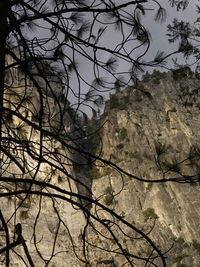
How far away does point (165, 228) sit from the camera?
19.1 meters

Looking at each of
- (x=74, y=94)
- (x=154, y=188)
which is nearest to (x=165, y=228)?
(x=154, y=188)

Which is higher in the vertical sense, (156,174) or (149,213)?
(156,174)

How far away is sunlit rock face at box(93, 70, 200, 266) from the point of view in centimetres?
1816

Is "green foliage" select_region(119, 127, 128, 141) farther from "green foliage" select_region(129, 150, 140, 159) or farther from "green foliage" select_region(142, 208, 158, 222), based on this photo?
"green foliage" select_region(142, 208, 158, 222)

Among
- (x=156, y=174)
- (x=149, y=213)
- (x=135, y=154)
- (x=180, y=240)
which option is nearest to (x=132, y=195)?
(x=149, y=213)

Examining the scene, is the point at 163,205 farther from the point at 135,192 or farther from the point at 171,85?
the point at 171,85

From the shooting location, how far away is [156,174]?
868 inches

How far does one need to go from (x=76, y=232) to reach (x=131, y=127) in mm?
12505

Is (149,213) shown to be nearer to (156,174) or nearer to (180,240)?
(180,240)

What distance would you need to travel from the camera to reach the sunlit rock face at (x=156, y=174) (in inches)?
715

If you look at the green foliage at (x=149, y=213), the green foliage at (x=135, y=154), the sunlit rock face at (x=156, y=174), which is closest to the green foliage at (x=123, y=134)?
the sunlit rock face at (x=156, y=174)

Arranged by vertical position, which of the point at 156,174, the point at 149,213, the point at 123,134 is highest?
the point at 123,134

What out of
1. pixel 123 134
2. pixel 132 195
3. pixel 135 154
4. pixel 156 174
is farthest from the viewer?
pixel 123 134

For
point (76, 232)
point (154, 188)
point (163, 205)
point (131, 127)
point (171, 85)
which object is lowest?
point (76, 232)
